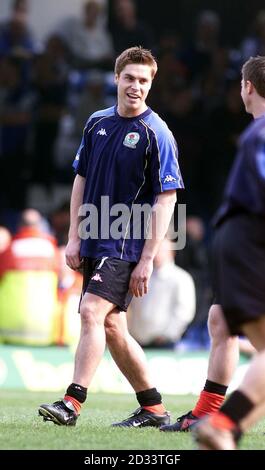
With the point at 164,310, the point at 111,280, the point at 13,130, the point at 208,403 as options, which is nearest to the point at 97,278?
the point at 111,280

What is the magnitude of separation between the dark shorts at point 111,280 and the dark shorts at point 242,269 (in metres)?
1.67

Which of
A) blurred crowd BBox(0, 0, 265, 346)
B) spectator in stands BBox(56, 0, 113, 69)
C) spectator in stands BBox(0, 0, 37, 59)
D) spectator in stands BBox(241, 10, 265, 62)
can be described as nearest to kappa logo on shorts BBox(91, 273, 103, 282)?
blurred crowd BBox(0, 0, 265, 346)

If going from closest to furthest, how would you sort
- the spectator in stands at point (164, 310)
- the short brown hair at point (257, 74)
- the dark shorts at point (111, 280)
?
the short brown hair at point (257, 74)
the dark shorts at point (111, 280)
the spectator in stands at point (164, 310)

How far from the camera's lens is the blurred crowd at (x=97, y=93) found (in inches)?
581

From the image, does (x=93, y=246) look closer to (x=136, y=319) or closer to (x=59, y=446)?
(x=59, y=446)

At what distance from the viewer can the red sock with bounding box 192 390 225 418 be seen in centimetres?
633

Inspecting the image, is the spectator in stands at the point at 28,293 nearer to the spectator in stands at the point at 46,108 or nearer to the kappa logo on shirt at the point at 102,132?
the spectator in stands at the point at 46,108

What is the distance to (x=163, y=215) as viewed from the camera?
6.54 metres

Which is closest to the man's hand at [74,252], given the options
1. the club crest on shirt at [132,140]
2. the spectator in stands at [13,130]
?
the club crest on shirt at [132,140]

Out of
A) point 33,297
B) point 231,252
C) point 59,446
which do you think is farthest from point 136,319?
point 231,252

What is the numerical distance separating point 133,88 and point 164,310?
5504 mm

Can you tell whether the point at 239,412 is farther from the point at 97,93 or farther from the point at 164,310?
the point at 97,93

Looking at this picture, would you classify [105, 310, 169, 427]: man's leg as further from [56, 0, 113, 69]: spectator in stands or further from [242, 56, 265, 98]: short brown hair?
[56, 0, 113, 69]: spectator in stands

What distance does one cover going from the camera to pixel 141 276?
6.50 meters
